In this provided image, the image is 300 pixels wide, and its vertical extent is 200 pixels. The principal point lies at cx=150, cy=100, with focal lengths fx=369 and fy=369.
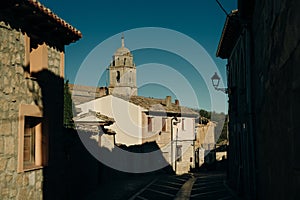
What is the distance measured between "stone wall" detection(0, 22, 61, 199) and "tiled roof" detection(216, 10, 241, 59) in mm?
7012

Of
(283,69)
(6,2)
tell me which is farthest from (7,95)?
(283,69)

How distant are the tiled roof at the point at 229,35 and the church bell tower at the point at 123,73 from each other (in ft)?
174

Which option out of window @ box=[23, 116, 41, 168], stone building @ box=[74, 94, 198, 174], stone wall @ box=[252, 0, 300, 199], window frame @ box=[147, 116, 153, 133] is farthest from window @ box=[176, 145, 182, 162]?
stone wall @ box=[252, 0, 300, 199]

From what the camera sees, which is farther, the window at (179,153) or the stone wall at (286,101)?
the window at (179,153)

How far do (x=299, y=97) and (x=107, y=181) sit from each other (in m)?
17.6

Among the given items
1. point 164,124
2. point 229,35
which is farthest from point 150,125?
point 229,35

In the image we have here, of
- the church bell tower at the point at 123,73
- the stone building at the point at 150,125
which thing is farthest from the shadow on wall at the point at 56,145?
the church bell tower at the point at 123,73

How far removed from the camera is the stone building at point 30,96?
708 centimetres

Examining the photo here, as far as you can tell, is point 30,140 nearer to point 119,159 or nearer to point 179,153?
point 119,159

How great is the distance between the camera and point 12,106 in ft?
23.9

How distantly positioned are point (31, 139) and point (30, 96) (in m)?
1.02

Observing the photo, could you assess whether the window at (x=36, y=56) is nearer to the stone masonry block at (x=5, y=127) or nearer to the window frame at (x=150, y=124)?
the stone masonry block at (x=5, y=127)

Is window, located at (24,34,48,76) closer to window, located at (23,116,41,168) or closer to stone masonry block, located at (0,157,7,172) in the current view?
window, located at (23,116,41,168)

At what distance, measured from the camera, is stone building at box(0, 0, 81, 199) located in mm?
7078
